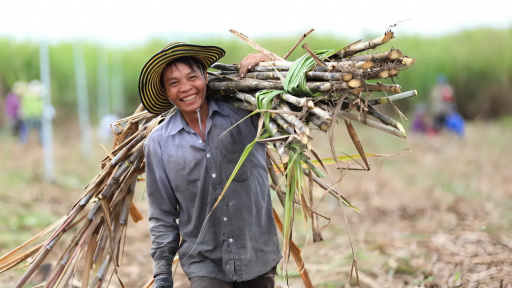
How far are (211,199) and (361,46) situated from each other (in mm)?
827

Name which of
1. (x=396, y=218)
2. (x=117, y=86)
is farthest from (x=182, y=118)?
(x=117, y=86)

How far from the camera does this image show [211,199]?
2.35m

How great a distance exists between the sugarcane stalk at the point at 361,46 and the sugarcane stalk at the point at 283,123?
0.30 m

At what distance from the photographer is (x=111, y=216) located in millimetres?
2834

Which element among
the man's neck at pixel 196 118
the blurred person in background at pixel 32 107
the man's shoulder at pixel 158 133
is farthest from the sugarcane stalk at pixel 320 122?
the blurred person in background at pixel 32 107

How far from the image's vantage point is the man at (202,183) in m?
2.34

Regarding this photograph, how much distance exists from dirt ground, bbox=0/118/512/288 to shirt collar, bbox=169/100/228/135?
0.65 meters

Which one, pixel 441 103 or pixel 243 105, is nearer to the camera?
pixel 243 105

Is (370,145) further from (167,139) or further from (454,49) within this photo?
(167,139)

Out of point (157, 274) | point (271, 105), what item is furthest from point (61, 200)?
point (271, 105)

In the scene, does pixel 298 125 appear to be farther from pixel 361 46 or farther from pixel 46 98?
pixel 46 98

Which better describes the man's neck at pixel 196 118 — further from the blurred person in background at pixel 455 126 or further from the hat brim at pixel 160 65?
the blurred person in background at pixel 455 126

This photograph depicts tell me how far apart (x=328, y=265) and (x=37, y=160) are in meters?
6.46

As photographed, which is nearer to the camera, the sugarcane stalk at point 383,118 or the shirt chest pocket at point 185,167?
the sugarcane stalk at point 383,118
